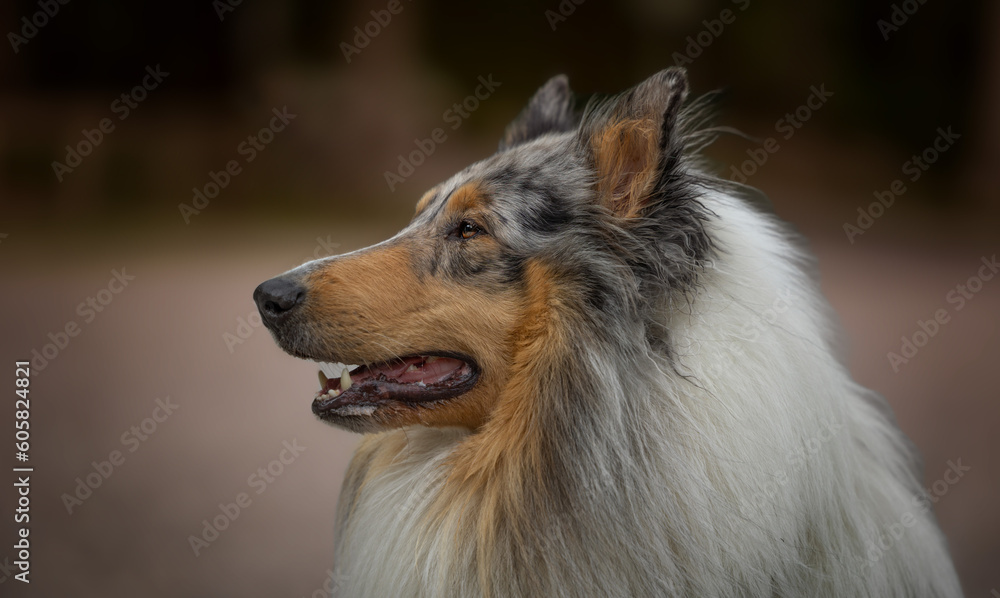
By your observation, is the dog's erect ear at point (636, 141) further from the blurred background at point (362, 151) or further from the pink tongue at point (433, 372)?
the blurred background at point (362, 151)

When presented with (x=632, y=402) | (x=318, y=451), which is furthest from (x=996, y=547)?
(x=318, y=451)

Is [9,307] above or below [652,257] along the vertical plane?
below

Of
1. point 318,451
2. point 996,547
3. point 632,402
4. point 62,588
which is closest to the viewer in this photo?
point 632,402

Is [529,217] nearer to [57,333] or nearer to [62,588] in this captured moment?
[62,588]

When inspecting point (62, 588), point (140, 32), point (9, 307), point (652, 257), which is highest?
point (652, 257)

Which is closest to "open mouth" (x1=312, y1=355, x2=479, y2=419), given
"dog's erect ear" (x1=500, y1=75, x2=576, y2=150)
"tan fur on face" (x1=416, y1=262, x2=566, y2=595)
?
"tan fur on face" (x1=416, y1=262, x2=566, y2=595)

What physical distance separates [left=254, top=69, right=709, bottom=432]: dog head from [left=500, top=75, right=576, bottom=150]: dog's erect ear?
1.78 feet

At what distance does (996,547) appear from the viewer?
3.51 m

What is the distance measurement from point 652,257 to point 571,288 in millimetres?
198

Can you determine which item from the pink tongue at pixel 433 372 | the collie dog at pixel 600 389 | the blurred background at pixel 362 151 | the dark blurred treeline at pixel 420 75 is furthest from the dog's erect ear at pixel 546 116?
the dark blurred treeline at pixel 420 75

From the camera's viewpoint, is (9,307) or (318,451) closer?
(318,451)

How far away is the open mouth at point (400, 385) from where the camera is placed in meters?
1.80

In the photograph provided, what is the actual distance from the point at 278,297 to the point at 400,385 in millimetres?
362

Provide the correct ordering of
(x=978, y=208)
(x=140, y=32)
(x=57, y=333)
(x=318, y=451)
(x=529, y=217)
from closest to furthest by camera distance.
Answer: (x=529, y=217) < (x=318, y=451) < (x=57, y=333) < (x=140, y=32) < (x=978, y=208)
